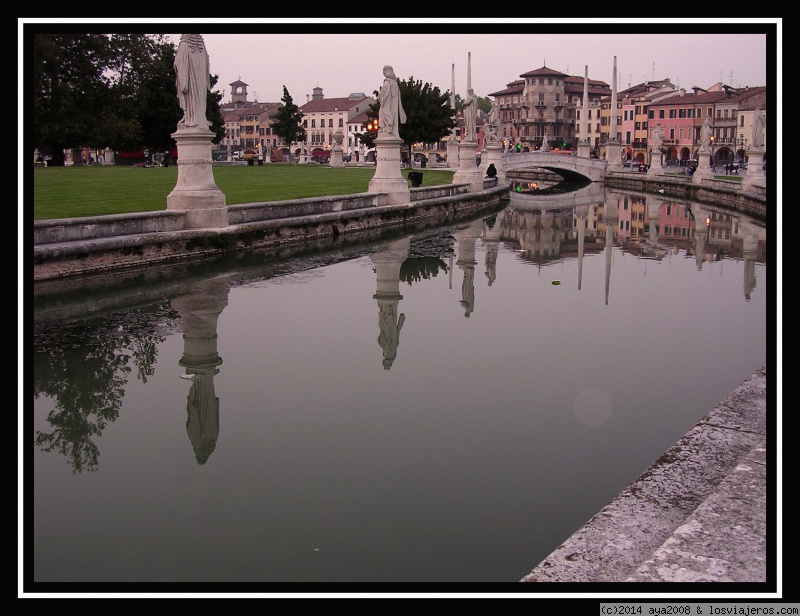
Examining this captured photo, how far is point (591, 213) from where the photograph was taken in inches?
1243

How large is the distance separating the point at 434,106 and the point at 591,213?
116 feet

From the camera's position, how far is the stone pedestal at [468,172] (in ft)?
109

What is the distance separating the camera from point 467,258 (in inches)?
661

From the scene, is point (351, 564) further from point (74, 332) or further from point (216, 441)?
point (74, 332)

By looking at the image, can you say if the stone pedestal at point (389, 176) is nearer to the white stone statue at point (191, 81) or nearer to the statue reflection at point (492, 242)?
the statue reflection at point (492, 242)

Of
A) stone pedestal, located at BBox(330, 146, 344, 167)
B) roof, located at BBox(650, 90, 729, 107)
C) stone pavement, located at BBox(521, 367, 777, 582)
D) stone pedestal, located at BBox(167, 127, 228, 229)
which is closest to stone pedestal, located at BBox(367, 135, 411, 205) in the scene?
stone pedestal, located at BBox(167, 127, 228, 229)

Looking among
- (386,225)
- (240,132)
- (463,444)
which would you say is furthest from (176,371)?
(240,132)

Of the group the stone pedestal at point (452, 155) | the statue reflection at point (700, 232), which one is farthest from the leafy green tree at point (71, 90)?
the statue reflection at point (700, 232)

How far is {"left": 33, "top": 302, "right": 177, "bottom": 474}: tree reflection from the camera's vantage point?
6.23 m

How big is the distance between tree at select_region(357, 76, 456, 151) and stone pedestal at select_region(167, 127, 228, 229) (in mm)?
48365

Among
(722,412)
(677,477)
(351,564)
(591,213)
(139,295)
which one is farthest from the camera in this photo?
(591,213)

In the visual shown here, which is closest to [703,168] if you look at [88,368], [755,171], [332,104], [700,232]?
[755,171]

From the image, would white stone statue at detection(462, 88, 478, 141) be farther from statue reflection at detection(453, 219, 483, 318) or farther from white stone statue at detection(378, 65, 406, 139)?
white stone statue at detection(378, 65, 406, 139)
